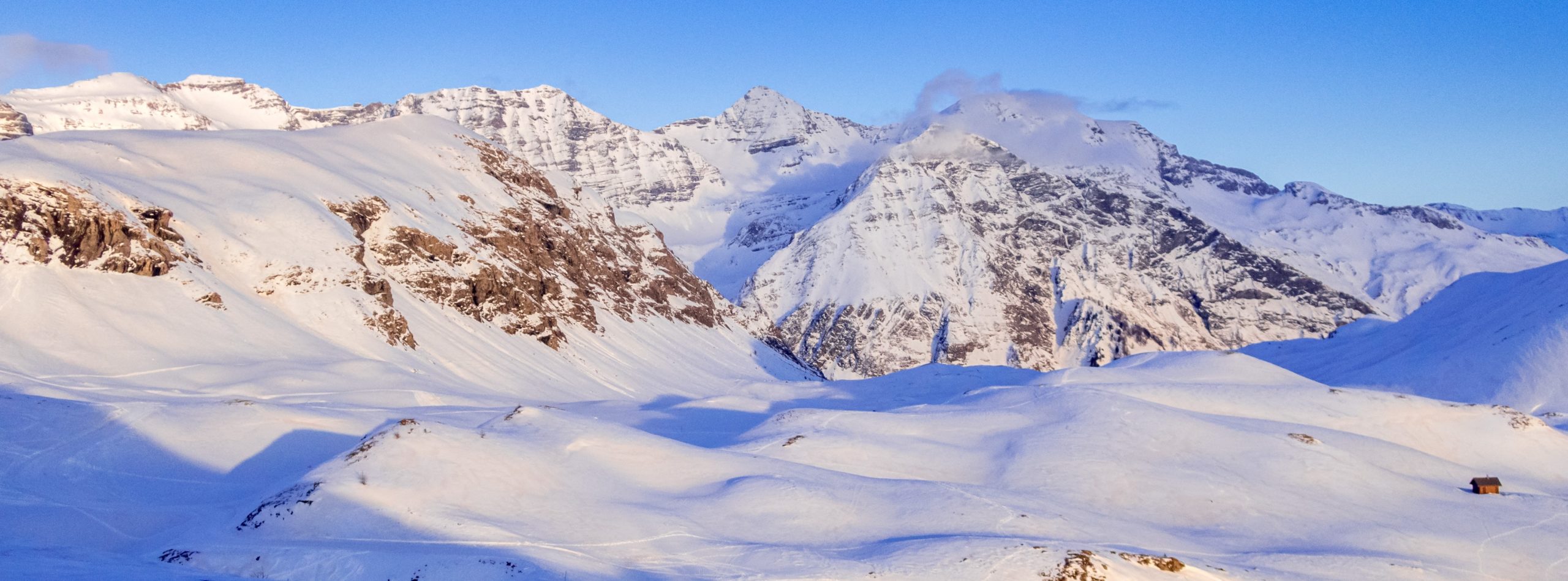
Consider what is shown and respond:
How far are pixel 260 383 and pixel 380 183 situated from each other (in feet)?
185

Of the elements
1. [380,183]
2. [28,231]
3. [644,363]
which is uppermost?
[380,183]

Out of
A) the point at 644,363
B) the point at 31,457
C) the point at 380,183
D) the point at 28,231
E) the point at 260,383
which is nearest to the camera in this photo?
the point at 31,457

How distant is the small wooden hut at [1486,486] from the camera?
45.4 metres

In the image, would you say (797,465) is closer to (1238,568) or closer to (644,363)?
(1238,568)

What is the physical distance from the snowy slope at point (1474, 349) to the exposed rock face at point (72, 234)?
325ft

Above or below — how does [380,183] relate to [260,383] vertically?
above

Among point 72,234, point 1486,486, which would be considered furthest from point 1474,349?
point 72,234

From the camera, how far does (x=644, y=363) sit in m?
122

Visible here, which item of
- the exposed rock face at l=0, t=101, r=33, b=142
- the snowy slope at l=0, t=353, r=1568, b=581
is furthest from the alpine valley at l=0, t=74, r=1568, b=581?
the exposed rock face at l=0, t=101, r=33, b=142

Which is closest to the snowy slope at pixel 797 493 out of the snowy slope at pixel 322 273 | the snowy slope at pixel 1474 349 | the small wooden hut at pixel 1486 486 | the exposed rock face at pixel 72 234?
the small wooden hut at pixel 1486 486

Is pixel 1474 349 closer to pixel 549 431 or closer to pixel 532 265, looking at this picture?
pixel 549 431

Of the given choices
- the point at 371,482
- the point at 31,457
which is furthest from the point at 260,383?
the point at 371,482

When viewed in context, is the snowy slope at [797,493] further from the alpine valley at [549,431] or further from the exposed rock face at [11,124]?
the exposed rock face at [11,124]

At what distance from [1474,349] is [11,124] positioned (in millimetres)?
219467
